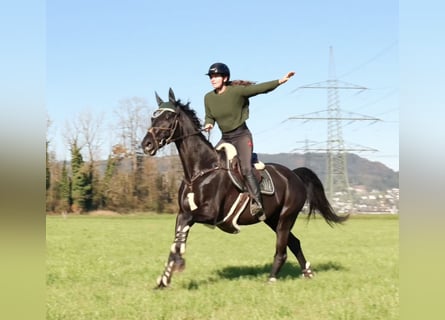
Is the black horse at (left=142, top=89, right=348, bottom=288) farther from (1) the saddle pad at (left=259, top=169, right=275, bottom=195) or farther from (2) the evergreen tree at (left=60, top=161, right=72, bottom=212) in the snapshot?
(2) the evergreen tree at (left=60, top=161, right=72, bottom=212)

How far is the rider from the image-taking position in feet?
24.8

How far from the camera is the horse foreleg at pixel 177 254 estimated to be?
719 cm

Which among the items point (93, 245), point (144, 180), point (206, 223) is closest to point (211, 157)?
point (206, 223)

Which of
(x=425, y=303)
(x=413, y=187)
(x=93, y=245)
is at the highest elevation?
(x=413, y=187)

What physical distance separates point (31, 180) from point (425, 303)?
326 cm

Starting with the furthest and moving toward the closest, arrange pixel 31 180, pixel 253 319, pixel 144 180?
pixel 144 180
pixel 253 319
pixel 31 180

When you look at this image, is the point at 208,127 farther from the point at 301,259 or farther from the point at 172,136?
the point at 301,259

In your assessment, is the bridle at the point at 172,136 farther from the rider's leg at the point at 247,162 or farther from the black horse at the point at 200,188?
the rider's leg at the point at 247,162

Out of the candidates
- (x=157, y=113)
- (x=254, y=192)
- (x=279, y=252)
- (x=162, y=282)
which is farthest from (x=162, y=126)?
(x=279, y=252)

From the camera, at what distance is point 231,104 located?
25.1 feet

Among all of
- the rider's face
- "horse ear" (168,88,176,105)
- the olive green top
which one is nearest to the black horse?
"horse ear" (168,88,176,105)

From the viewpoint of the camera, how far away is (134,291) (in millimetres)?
7246

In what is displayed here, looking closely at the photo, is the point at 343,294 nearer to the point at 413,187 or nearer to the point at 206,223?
the point at 206,223

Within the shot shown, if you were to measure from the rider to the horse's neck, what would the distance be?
284 mm
